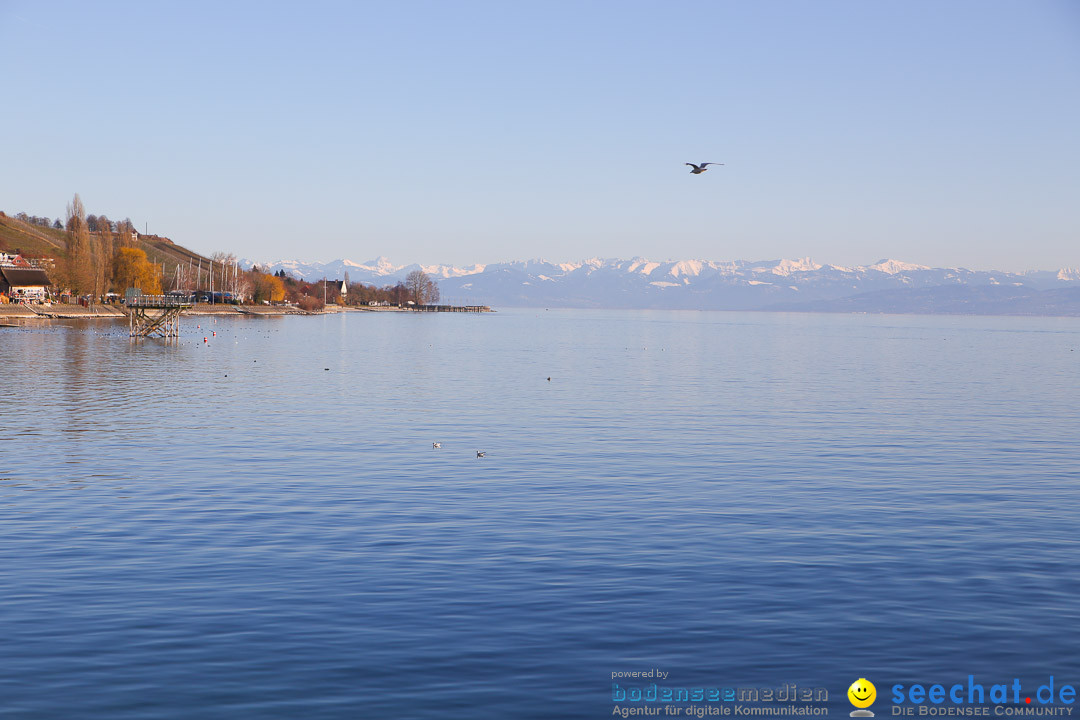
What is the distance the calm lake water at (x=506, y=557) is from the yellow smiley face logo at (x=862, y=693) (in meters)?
0.20

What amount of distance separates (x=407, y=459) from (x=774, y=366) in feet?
A: 230

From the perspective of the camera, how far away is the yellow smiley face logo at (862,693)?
570 inches

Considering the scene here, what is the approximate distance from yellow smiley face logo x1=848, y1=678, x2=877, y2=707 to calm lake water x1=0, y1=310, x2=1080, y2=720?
20 cm

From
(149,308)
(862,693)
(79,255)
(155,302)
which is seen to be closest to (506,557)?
(862,693)

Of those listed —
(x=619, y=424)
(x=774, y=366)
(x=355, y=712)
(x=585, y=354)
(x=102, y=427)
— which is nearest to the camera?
(x=355, y=712)

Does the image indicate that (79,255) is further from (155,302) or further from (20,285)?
(155,302)

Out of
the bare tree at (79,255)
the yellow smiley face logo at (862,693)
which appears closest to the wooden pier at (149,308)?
the bare tree at (79,255)

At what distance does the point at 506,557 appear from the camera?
22312mm

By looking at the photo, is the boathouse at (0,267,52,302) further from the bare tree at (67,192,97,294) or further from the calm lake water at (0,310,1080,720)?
the calm lake water at (0,310,1080,720)

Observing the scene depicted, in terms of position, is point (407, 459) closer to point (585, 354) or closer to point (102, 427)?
point (102, 427)

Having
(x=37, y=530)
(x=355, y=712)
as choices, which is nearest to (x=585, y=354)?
(x=37, y=530)

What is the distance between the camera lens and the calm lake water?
15.3m

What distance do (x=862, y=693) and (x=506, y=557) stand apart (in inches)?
376

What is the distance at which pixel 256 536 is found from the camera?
2402cm
